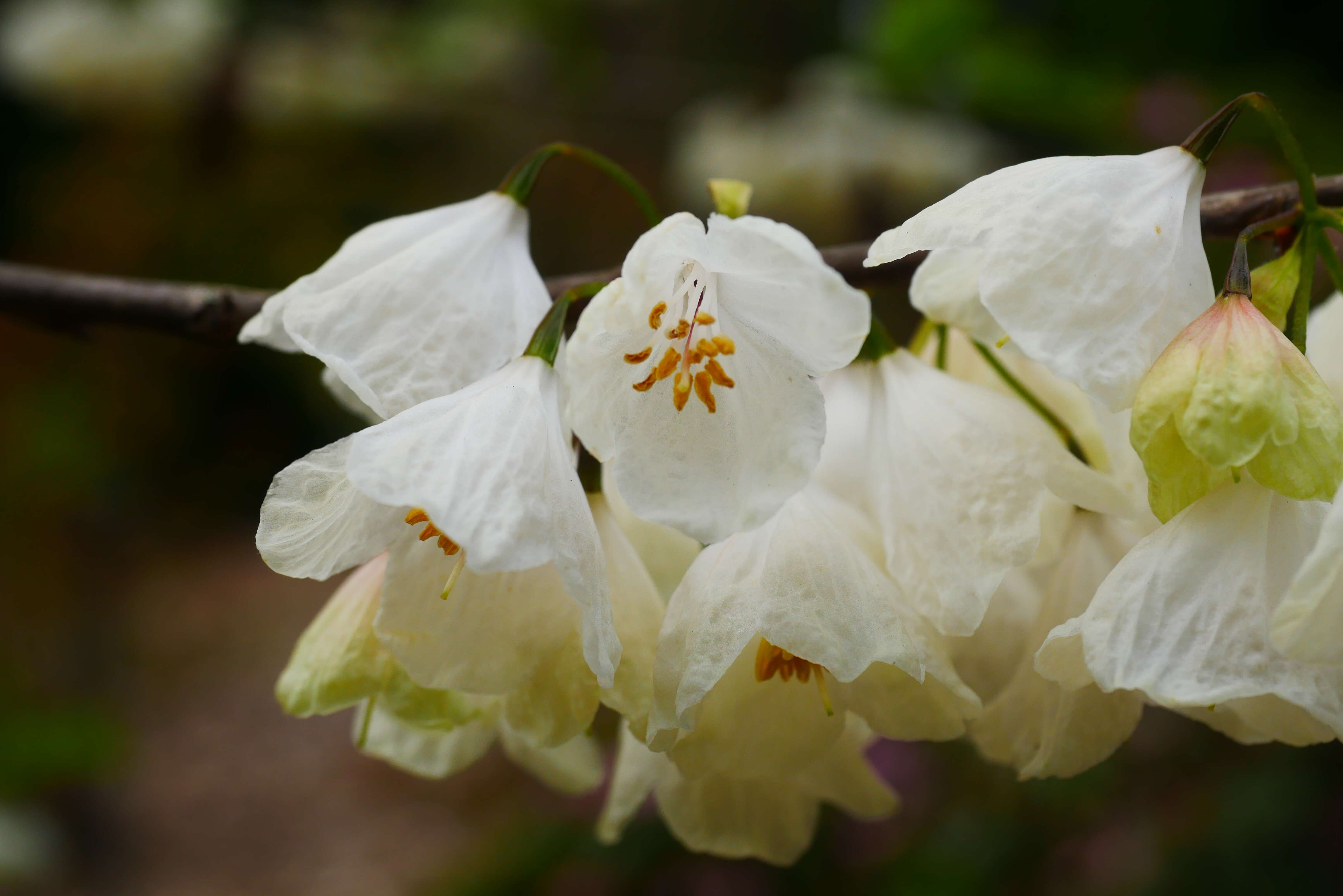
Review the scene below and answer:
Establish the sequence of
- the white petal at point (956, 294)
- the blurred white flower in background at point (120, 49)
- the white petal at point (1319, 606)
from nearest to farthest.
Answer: the white petal at point (1319, 606), the white petal at point (956, 294), the blurred white flower in background at point (120, 49)

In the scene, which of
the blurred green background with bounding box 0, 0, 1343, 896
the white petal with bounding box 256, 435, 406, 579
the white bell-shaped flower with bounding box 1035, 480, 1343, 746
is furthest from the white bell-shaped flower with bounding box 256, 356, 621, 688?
the blurred green background with bounding box 0, 0, 1343, 896

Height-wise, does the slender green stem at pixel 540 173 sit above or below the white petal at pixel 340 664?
above

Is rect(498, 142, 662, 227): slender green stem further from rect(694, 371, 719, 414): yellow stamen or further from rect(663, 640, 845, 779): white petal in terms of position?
rect(663, 640, 845, 779): white petal

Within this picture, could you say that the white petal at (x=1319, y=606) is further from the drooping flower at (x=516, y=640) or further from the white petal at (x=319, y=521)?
the white petal at (x=319, y=521)

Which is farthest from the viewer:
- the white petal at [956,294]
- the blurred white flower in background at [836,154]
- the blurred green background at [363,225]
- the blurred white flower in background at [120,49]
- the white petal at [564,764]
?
the blurred white flower in background at [120,49]

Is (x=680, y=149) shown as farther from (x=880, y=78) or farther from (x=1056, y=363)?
(x=1056, y=363)

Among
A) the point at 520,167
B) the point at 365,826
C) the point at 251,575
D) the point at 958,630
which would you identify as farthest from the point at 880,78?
the point at 251,575

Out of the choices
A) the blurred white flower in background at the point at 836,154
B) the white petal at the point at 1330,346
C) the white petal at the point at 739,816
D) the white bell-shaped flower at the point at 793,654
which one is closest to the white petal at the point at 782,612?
the white bell-shaped flower at the point at 793,654
